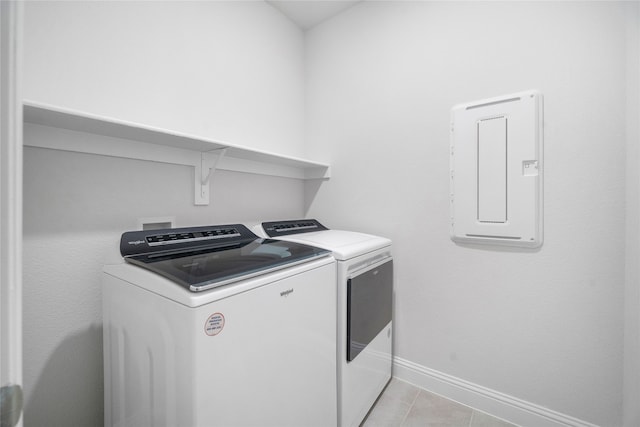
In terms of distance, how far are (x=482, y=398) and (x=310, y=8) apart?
2894mm

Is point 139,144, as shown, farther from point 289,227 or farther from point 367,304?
point 367,304

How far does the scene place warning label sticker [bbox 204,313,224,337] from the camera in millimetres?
761

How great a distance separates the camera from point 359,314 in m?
1.39

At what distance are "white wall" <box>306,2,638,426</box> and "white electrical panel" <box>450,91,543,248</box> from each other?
0.06 meters

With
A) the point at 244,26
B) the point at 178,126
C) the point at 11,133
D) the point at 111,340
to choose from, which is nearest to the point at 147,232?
the point at 111,340

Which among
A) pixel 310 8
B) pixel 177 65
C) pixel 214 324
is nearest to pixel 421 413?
pixel 214 324

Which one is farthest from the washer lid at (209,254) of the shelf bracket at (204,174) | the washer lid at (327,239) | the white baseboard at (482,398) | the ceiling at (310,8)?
the ceiling at (310,8)

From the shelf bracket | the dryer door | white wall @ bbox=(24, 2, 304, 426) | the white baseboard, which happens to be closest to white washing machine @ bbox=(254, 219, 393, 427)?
the dryer door

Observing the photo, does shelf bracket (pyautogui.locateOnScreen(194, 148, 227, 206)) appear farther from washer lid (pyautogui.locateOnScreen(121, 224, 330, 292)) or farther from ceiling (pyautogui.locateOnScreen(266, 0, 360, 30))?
ceiling (pyautogui.locateOnScreen(266, 0, 360, 30))

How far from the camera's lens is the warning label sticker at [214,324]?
30.0 inches

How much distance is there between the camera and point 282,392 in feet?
3.26

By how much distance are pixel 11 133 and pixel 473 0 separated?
2.09 m

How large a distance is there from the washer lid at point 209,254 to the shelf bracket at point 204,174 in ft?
0.73

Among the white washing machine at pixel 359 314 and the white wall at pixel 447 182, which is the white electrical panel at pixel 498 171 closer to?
the white wall at pixel 447 182
